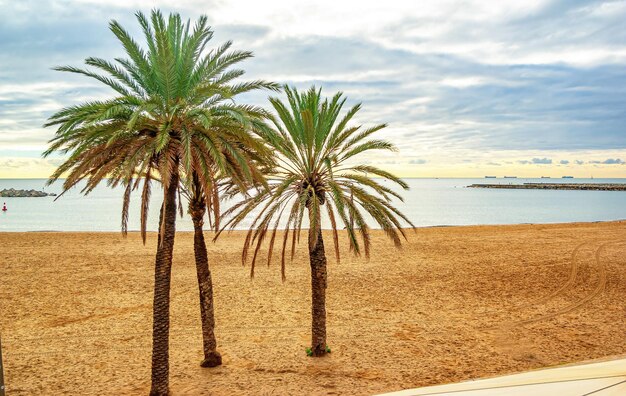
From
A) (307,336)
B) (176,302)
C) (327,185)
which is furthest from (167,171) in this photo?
(176,302)

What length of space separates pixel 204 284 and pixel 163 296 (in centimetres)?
167

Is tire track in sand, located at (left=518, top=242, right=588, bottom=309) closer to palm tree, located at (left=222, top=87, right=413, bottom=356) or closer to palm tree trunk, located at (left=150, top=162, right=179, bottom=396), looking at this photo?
palm tree, located at (left=222, top=87, right=413, bottom=356)

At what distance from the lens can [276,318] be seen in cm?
1661

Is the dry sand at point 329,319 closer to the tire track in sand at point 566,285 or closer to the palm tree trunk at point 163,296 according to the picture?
the tire track in sand at point 566,285

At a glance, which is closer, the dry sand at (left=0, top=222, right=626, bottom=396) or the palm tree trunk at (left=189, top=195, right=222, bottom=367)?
the palm tree trunk at (left=189, top=195, right=222, bottom=367)

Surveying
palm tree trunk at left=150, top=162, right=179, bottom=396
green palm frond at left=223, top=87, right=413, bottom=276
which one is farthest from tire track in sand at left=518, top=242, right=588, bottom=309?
palm tree trunk at left=150, top=162, right=179, bottom=396

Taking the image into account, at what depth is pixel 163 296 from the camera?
9.83 m

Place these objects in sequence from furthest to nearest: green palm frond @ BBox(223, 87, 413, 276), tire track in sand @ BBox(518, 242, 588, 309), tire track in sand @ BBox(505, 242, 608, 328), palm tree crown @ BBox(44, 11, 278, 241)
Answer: tire track in sand @ BBox(518, 242, 588, 309), tire track in sand @ BBox(505, 242, 608, 328), green palm frond @ BBox(223, 87, 413, 276), palm tree crown @ BBox(44, 11, 278, 241)

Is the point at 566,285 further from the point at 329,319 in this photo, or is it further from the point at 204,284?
the point at 204,284

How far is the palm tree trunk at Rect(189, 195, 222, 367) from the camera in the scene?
35.9ft

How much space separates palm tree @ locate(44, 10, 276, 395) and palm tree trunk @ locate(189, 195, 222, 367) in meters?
1.06

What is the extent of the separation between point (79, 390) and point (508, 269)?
20958 millimetres

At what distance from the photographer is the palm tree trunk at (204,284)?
10.9m

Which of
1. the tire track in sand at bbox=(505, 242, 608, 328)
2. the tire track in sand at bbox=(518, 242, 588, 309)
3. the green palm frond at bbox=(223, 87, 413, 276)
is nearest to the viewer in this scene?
the green palm frond at bbox=(223, 87, 413, 276)
